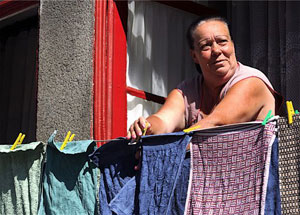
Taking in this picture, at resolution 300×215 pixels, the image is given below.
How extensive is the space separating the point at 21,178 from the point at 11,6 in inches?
75.3

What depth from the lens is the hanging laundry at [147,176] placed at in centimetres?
356

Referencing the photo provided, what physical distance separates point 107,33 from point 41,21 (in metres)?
0.63

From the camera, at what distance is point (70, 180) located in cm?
400

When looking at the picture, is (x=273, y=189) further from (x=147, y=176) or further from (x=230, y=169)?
(x=147, y=176)

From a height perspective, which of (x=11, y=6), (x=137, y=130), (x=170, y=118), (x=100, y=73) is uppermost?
(x=11, y=6)

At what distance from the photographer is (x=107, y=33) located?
4809mm

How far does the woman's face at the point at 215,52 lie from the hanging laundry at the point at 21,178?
114 cm

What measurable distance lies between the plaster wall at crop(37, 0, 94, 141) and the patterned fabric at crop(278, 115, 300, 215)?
1.70 meters

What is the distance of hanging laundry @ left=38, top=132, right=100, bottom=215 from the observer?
394cm

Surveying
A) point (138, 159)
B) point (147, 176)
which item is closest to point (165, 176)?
point (147, 176)

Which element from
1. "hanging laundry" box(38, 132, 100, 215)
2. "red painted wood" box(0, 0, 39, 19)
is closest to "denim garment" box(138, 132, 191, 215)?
"hanging laundry" box(38, 132, 100, 215)

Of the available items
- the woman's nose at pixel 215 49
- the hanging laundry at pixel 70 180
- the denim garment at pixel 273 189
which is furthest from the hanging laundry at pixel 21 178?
the denim garment at pixel 273 189

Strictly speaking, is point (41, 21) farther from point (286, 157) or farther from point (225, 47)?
point (286, 157)

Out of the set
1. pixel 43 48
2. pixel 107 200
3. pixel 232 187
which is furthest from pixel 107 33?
pixel 232 187
